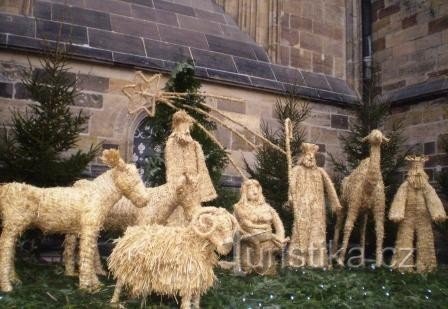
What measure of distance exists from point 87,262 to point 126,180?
0.72 m

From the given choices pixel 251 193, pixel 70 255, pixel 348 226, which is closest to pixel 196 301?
pixel 70 255

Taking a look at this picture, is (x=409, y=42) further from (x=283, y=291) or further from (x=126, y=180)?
(x=126, y=180)

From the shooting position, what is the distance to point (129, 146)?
25.9ft

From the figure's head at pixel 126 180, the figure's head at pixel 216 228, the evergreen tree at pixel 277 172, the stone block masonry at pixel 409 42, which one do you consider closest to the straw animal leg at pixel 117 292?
the figure's head at pixel 216 228

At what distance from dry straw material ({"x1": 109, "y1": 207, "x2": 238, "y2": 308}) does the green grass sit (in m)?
0.22

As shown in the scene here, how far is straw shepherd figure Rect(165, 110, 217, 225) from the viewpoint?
512cm

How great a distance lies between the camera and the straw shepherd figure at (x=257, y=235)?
16.5 ft

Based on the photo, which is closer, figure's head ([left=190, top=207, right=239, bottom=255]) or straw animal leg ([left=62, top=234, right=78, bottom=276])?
figure's head ([left=190, top=207, right=239, bottom=255])

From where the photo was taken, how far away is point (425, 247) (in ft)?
19.1

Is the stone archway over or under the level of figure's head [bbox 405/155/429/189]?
over

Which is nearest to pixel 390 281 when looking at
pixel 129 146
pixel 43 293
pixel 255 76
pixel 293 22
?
pixel 43 293

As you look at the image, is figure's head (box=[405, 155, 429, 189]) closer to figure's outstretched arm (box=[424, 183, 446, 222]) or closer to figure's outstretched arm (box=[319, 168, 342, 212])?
figure's outstretched arm (box=[424, 183, 446, 222])

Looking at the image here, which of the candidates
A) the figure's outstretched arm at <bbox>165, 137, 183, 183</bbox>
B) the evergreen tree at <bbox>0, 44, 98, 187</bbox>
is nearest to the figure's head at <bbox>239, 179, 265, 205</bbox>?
the figure's outstretched arm at <bbox>165, 137, 183, 183</bbox>

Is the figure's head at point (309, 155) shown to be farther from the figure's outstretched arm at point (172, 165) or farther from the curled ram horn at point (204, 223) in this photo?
the curled ram horn at point (204, 223)
